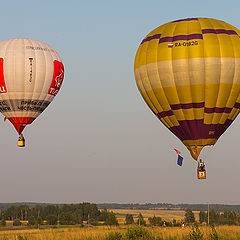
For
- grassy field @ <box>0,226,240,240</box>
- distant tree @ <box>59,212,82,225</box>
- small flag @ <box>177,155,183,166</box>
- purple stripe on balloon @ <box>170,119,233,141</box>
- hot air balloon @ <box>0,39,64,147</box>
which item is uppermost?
hot air balloon @ <box>0,39,64,147</box>

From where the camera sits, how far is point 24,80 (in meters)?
46.7

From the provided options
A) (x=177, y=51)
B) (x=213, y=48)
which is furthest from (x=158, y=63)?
(x=213, y=48)

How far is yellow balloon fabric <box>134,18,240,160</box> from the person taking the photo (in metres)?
35.4

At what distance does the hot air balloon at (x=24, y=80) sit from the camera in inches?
1833

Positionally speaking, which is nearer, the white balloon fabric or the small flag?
the small flag

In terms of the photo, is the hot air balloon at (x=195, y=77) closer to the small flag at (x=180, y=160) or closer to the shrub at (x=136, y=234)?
the small flag at (x=180, y=160)

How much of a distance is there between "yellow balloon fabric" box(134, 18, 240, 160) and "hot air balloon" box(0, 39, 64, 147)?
1340cm

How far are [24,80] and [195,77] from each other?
18083 mm

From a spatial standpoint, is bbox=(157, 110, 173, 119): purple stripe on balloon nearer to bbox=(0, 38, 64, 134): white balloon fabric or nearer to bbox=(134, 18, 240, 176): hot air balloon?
bbox=(134, 18, 240, 176): hot air balloon

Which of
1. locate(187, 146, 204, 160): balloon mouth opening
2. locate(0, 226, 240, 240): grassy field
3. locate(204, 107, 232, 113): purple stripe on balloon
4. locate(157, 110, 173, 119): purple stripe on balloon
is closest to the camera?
locate(204, 107, 232, 113): purple stripe on balloon

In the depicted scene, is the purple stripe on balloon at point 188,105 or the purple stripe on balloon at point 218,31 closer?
the purple stripe on balloon at point 188,105

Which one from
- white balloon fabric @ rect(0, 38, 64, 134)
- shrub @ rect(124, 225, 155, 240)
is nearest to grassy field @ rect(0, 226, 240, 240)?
shrub @ rect(124, 225, 155, 240)

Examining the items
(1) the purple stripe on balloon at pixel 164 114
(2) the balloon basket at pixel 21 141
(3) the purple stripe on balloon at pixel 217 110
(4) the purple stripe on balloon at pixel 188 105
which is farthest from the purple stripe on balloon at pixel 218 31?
(2) the balloon basket at pixel 21 141

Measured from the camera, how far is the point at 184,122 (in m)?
36.5
